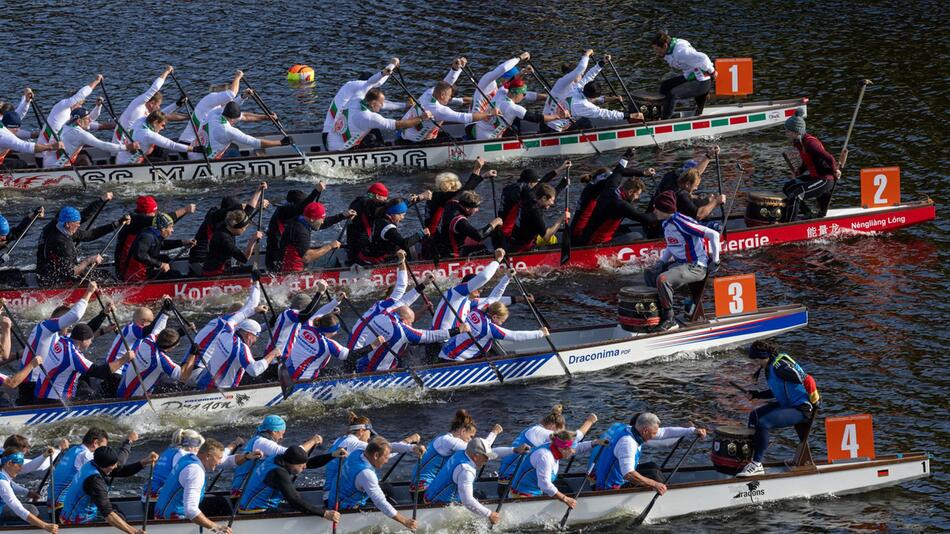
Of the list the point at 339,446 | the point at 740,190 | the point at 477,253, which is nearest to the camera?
the point at 339,446

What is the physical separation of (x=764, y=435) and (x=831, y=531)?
1.51 metres

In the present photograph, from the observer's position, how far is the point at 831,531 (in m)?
19.0

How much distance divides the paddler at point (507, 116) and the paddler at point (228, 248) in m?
8.24

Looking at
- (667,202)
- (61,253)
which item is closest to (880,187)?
(667,202)

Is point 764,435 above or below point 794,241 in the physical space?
above

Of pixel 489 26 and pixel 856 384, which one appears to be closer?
pixel 856 384

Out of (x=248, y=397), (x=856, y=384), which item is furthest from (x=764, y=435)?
(x=248, y=397)

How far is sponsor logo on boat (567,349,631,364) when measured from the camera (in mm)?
23281

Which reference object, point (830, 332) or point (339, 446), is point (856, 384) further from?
point (339, 446)

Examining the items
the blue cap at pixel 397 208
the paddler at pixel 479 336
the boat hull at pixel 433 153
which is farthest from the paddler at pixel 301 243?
the boat hull at pixel 433 153

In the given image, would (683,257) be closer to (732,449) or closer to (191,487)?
(732,449)

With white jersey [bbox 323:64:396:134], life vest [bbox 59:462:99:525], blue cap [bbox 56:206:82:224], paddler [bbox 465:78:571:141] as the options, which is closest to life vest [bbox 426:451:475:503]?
life vest [bbox 59:462:99:525]

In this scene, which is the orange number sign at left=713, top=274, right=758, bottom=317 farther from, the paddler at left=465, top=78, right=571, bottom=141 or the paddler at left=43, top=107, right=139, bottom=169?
the paddler at left=43, top=107, right=139, bottom=169

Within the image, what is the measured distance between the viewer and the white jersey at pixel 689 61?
33531 mm
